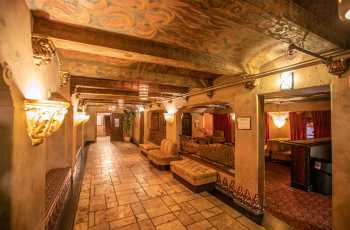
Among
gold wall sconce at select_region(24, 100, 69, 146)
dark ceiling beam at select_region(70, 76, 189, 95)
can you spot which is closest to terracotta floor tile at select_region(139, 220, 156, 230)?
gold wall sconce at select_region(24, 100, 69, 146)

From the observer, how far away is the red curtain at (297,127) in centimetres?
809

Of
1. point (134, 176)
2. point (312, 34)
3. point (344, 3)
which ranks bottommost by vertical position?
point (134, 176)

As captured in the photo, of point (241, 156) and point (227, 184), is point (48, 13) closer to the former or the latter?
point (241, 156)

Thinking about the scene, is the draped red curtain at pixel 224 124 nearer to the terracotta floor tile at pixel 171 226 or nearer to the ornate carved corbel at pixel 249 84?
the ornate carved corbel at pixel 249 84

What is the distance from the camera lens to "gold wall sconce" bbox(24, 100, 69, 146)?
139 centimetres

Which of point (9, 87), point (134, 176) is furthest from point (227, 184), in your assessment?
point (9, 87)

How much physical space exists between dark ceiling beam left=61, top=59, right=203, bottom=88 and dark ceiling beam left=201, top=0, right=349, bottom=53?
2361 millimetres

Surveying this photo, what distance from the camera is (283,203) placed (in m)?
3.85

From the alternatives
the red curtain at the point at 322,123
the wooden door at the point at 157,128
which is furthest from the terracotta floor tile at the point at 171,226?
the red curtain at the point at 322,123

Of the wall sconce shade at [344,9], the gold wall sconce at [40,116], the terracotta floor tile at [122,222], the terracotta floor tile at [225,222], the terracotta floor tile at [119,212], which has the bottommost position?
the terracotta floor tile at [225,222]

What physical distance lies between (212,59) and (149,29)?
52.9 inches

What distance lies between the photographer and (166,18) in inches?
63.4

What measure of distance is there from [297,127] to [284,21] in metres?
8.85

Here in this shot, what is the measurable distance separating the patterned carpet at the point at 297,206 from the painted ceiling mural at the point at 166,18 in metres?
3.43
